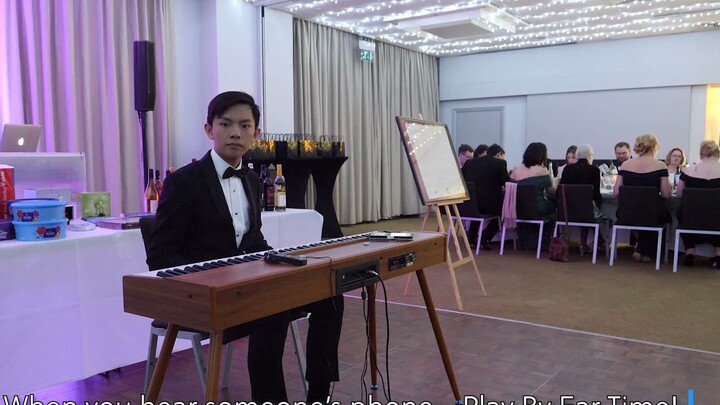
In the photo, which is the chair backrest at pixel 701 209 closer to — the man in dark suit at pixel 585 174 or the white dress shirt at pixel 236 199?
the man in dark suit at pixel 585 174

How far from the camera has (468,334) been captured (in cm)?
356

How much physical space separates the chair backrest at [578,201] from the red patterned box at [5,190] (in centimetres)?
494

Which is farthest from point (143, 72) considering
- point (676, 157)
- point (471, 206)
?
point (676, 157)

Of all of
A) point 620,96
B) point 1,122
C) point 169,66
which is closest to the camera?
point 1,122

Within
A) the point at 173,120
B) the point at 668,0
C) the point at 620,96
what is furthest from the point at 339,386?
the point at 620,96

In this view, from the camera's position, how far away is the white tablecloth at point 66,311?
2355 millimetres

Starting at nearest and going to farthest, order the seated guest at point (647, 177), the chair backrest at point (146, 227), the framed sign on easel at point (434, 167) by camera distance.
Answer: the chair backrest at point (146, 227) → the framed sign on easel at point (434, 167) → the seated guest at point (647, 177)

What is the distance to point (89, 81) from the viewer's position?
5.71 metres

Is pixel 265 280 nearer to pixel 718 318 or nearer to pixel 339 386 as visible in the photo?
pixel 339 386

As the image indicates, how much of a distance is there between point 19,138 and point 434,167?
8.59ft

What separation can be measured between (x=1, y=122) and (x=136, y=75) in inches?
67.0

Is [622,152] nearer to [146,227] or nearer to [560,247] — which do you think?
[560,247]

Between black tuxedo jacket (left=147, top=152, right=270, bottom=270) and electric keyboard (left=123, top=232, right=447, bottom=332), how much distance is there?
274 millimetres

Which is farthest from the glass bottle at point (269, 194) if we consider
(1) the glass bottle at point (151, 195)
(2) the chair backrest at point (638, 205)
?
(2) the chair backrest at point (638, 205)
